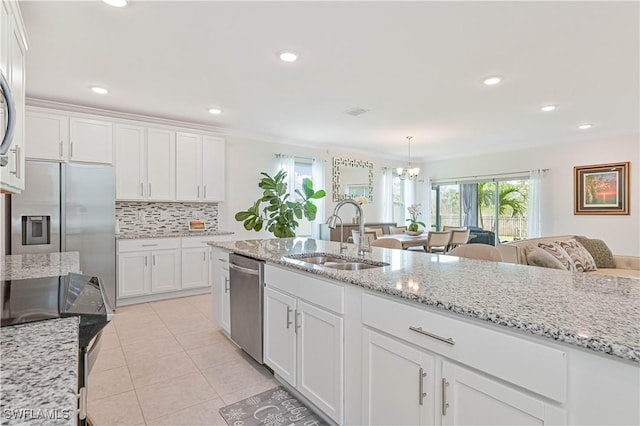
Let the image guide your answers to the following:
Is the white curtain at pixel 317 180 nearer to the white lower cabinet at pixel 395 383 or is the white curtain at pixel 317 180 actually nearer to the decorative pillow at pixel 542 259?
the decorative pillow at pixel 542 259

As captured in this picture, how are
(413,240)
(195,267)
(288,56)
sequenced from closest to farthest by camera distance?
(288,56) → (195,267) → (413,240)

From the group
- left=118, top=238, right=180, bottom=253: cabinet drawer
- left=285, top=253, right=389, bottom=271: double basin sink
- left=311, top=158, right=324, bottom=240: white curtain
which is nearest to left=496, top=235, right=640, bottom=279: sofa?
left=285, top=253, right=389, bottom=271: double basin sink

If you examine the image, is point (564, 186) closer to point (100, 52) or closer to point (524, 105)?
point (524, 105)

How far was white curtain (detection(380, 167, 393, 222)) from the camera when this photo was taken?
25.0 feet

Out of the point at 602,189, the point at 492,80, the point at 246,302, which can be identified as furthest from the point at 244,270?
the point at 602,189

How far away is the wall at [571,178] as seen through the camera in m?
5.23

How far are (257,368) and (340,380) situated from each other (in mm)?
1113

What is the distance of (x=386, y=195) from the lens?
25.1 feet

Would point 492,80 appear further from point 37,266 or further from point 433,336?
point 37,266

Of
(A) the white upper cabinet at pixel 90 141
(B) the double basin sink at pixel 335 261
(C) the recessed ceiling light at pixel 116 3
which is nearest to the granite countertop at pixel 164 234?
(A) the white upper cabinet at pixel 90 141

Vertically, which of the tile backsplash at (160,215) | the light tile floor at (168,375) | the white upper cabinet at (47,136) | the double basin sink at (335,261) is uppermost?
the white upper cabinet at (47,136)

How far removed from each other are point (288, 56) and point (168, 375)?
2.67 meters

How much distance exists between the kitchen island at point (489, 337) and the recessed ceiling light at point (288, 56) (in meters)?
1.80

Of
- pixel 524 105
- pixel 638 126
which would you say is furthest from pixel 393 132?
pixel 638 126
